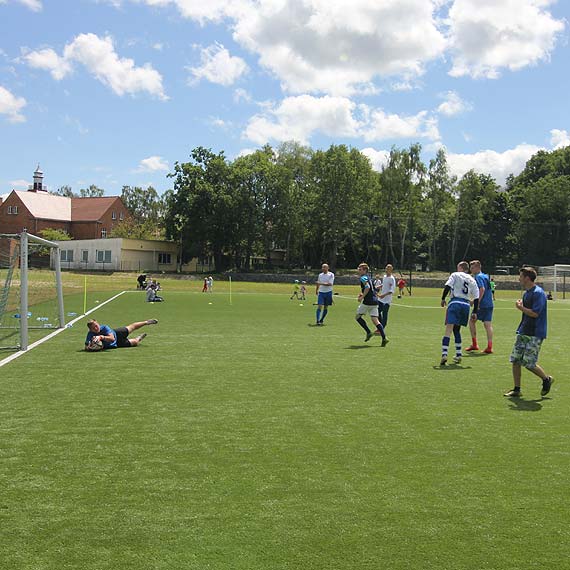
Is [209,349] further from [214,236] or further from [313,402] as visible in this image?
[214,236]

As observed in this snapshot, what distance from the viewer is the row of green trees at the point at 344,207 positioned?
7438 cm

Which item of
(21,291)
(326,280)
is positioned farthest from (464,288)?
(21,291)

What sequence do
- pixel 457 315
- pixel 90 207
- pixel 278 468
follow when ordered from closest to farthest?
1. pixel 278 468
2. pixel 457 315
3. pixel 90 207

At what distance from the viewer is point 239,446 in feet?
18.5

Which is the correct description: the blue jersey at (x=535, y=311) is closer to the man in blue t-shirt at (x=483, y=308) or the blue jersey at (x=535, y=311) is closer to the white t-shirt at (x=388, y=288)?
the man in blue t-shirt at (x=483, y=308)

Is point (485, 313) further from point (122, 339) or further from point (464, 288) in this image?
point (122, 339)

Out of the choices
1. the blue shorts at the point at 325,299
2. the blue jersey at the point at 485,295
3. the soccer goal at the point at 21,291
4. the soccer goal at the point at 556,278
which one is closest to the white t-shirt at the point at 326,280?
the blue shorts at the point at 325,299

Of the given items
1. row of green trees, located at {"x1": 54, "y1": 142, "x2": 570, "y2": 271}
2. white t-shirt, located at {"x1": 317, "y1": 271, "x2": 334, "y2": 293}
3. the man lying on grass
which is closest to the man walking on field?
white t-shirt, located at {"x1": 317, "y1": 271, "x2": 334, "y2": 293}

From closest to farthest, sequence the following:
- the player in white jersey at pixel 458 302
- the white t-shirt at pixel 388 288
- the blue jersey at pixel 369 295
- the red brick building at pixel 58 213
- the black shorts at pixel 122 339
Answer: the player in white jersey at pixel 458 302 < the black shorts at pixel 122 339 < the blue jersey at pixel 369 295 < the white t-shirt at pixel 388 288 < the red brick building at pixel 58 213

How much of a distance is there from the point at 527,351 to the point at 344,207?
235 ft

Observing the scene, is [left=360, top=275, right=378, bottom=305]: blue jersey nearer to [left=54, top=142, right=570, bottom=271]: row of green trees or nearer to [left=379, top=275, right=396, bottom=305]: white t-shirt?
[left=379, top=275, right=396, bottom=305]: white t-shirt

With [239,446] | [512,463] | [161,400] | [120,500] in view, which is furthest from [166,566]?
[161,400]

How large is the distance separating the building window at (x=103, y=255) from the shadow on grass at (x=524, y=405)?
68764 millimetres

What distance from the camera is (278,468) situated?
16.4 feet
